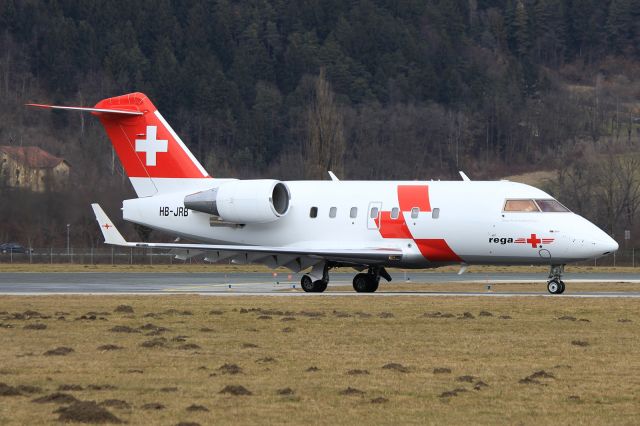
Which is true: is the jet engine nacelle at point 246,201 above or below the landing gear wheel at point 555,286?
above

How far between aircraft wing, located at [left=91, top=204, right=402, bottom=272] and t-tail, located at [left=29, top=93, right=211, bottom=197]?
3.36 m

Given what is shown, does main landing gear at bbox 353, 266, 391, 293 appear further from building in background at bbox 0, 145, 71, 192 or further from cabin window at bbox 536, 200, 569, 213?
building in background at bbox 0, 145, 71, 192

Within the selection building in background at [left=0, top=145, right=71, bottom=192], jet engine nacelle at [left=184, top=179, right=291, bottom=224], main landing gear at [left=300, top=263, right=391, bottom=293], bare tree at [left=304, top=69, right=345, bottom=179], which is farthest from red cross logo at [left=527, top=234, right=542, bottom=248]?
bare tree at [left=304, top=69, right=345, bottom=179]

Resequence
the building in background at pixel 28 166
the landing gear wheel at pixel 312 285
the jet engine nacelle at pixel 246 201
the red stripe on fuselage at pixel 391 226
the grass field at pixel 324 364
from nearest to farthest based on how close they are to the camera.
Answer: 1. the grass field at pixel 324 364
2. the red stripe on fuselage at pixel 391 226
3. the landing gear wheel at pixel 312 285
4. the jet engine nacelle at pixel 246 201
5. the building in background at pixel 28 166

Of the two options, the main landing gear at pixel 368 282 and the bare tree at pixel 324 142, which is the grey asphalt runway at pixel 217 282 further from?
the bare tree at pixel 324 142

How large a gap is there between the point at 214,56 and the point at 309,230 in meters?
133

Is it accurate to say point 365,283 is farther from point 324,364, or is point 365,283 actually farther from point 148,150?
point 324,364

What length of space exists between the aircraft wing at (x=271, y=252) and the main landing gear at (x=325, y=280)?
0.30 metres

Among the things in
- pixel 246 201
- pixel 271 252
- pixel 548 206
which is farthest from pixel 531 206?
pixel 246 201

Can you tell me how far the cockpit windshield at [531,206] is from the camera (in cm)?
3709

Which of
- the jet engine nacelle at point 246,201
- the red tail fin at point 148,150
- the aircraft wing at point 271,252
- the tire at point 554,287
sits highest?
the red tail fin at point 148,150

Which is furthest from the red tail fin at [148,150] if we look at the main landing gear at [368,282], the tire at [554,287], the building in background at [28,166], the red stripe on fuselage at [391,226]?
the building in background at [28,166]

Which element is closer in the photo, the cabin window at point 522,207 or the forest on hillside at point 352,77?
the cabin window at point 522,207

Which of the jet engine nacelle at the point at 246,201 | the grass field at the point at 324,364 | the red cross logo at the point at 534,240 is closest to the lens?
the grass field at the point at 324,364
